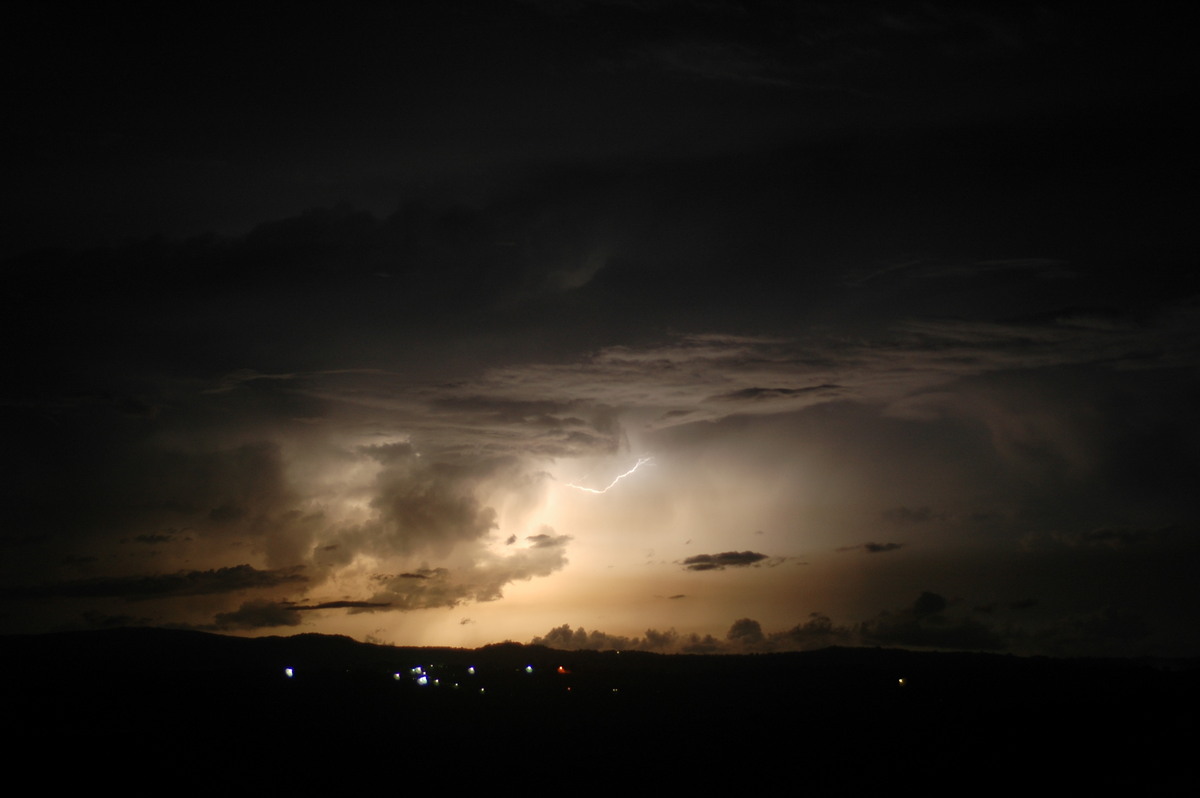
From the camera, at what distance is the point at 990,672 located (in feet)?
583

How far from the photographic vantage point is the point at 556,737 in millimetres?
80250

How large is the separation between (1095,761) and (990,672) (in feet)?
386

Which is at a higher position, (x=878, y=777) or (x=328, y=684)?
(x=328, y=684)

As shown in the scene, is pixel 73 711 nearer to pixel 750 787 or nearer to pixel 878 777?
pixel 750 787

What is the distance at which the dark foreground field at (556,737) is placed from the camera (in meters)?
59.9

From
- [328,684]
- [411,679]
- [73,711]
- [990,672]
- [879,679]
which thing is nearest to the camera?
[73,711]

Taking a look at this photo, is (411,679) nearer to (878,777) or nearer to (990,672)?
(878,777)

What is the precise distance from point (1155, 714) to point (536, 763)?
2785 inches

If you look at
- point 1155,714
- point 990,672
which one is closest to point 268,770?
point 1155,714

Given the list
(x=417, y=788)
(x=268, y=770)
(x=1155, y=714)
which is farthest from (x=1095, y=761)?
(x=268, y=770)

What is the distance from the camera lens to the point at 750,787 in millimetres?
61844

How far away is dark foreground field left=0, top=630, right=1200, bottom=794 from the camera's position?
197 ft

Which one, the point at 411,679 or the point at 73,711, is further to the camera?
the point at 411,679

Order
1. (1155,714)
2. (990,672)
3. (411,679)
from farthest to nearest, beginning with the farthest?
(990,672), (411,679), (1155,714)
